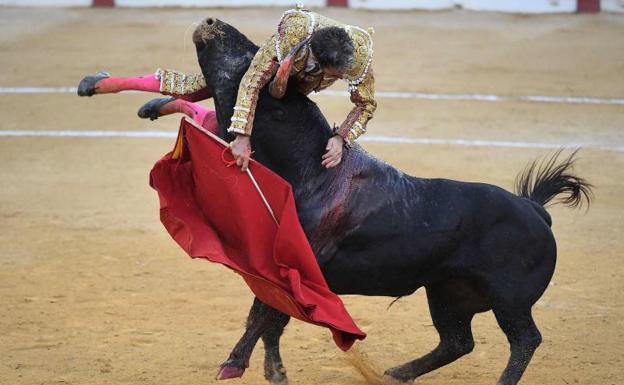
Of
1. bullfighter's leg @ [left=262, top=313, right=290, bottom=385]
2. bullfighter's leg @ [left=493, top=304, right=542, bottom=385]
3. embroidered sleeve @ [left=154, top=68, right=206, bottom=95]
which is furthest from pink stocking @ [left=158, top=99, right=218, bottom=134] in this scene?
bullfighter's leg @ [left=493, top=304, right=542, bottom=385]

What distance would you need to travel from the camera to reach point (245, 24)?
14859mm

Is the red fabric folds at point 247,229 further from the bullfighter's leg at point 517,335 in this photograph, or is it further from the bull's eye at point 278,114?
the bullfighter's leg at point 517,335

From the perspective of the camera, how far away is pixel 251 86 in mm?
5227

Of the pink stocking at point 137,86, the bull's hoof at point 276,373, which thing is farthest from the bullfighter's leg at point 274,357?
the pink stocking at point 137,86

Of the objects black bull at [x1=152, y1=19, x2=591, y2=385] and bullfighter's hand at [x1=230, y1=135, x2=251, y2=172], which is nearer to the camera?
bullfighter's hand at [x1=230, y1=135, x2=251, y2=172]

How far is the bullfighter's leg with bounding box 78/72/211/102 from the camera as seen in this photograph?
18.1ft

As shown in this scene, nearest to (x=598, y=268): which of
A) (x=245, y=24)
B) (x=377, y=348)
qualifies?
(x=377, y=348)

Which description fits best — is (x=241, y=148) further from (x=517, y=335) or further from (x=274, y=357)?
(x=517, y=335)

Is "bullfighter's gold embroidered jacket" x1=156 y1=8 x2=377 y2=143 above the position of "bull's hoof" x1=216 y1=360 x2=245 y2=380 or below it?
above

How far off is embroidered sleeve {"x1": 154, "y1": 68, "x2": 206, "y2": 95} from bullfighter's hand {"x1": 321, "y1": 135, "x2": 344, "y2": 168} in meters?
0.67

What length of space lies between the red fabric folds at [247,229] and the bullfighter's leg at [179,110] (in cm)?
6

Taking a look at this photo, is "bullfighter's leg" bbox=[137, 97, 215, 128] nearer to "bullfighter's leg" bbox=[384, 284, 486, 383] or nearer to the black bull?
the black bull

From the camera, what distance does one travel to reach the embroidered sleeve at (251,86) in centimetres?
523

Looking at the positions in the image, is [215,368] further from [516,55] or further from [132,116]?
[516,55]
